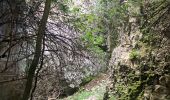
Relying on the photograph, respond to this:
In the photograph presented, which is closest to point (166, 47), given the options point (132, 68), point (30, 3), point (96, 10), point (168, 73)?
point (168, 73)

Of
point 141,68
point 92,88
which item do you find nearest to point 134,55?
point 141,68

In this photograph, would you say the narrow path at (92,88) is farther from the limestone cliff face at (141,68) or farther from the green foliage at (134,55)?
the green foliage at (134,55)

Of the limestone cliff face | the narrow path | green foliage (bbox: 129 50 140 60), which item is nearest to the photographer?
the limestone cliff face

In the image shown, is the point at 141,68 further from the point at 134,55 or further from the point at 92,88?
the point at 92,88

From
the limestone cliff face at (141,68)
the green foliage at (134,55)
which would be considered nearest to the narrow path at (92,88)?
the limestone cliff face at (141,68)

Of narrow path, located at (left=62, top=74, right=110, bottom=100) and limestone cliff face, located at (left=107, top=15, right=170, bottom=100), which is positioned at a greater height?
limestone cliff face, located at (left=107, top=15, right=170, bottom=100)

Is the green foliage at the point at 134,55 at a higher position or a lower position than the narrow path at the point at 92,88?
higher

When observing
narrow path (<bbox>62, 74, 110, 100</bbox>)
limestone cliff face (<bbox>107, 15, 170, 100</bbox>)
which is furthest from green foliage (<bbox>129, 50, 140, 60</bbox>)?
narrow path (<bbox>62, 74, 110, 100</bbox>)

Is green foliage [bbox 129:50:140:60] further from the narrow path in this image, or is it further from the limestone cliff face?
the narrow path

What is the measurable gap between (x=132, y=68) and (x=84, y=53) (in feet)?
6.84

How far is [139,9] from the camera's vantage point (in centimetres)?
834

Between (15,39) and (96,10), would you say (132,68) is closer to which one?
(15,39)

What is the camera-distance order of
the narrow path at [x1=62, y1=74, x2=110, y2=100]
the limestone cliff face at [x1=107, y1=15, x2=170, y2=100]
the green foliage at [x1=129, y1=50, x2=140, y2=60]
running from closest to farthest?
the limestone cliff face at [x1=107, y1=15, x2=170, y2=100], the green foliage at [x1=129, y1=50, x2=140, y2=60], the narrow path at [x1=62, y1=74, x2=110, y2=100]

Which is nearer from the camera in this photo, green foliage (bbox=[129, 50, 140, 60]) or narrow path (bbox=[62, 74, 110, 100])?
green foliage (bbox=[129, 50, 140, 60])
